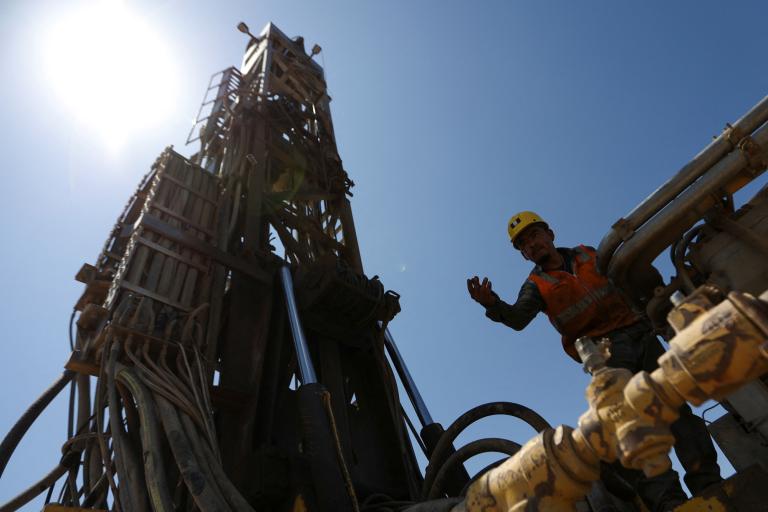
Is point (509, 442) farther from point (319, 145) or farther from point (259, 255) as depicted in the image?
point (319, 145)

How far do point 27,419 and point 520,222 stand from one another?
379 cm

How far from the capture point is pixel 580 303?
3.10m

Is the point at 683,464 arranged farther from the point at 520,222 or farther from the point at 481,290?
the point at 520,222

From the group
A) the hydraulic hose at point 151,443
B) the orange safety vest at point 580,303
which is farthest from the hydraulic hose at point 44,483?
the orange safety vest at point 580,303

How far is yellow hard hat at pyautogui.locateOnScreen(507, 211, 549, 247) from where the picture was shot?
3746 mm

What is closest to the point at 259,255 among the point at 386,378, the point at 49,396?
the point at 386,378

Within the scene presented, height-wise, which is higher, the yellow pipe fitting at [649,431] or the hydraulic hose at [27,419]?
the hydraulic hose at [27,419]

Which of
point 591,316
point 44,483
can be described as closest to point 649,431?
point 591,316

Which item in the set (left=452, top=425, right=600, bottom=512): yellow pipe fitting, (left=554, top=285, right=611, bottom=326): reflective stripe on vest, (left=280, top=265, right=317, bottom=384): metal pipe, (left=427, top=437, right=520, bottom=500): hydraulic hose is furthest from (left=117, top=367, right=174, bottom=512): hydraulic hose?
(left=554, top=285, right=611, bottom=326): reflective stripe on vest

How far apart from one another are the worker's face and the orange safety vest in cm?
25

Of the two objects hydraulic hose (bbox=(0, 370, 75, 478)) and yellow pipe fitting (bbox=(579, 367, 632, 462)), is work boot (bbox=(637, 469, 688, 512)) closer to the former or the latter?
yellow pipe fitting (bbox=(579, 367, 632, 462))

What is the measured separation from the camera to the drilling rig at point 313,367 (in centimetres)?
131

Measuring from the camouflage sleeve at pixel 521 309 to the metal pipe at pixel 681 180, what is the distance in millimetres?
855

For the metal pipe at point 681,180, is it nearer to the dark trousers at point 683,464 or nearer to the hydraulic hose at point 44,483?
the dark trousers at point 683,464
